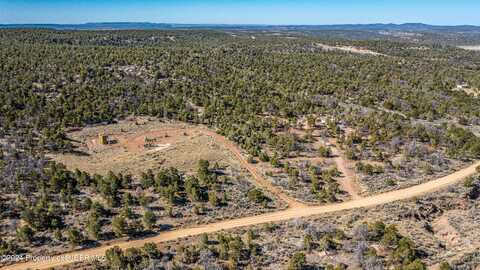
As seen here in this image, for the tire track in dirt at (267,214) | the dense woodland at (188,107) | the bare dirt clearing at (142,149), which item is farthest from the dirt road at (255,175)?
the dense woodland at (188,107)

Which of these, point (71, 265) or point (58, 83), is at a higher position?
point (58, 83)

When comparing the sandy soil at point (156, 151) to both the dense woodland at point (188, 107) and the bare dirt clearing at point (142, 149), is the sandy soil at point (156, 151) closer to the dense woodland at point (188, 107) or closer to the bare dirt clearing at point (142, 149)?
the bare dirt clearing at point (142, 149)

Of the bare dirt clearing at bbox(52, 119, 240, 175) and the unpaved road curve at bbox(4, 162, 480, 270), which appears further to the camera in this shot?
the bare dirt clearing at bbox(52, 119, 240, 175)

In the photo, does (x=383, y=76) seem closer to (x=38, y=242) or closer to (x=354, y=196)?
(x=354, y=196)

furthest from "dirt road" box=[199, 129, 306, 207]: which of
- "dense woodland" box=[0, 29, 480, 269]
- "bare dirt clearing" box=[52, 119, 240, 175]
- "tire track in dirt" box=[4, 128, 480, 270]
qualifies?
"dense woodland" box=[0, 29, 480, 269]

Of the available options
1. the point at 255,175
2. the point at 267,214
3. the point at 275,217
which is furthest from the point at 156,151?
the point at 275,217

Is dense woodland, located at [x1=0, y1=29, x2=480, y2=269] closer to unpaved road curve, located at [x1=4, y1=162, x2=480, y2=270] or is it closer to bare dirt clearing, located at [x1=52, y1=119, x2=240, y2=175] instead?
unpaved road curve, located at [x1=4, y1=162, x2=480, y2=270]

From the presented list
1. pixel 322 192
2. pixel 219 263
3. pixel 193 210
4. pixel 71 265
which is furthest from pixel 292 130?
pixel 71 265
